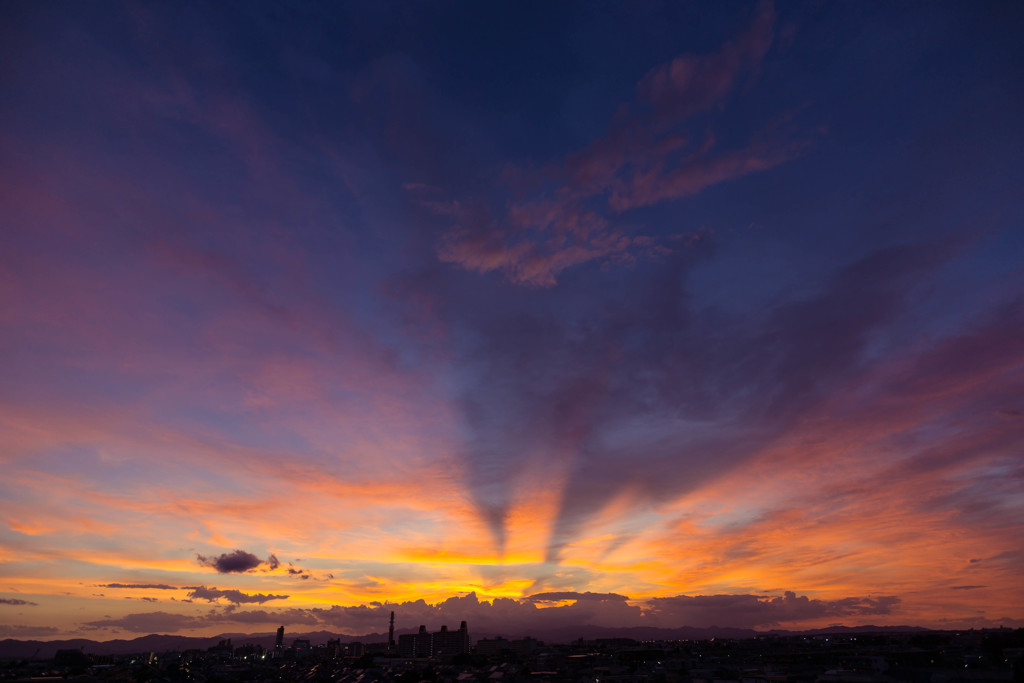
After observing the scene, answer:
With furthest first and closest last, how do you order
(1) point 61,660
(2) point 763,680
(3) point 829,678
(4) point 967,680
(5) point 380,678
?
1. (1) point 61,660
2. (5) point 380,678
3. (2) point 763,680
4. (3) point 829,678
5. (4) point 967,680

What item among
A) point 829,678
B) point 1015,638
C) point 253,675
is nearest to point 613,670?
point 829,678

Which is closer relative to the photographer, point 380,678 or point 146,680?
point 146,680

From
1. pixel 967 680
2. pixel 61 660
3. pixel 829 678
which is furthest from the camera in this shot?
pixel 61 660

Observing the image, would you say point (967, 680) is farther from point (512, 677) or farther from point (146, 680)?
point (146, 680)

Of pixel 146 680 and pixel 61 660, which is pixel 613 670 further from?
pixel 61 660

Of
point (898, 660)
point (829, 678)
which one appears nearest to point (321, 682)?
point (829, 678)

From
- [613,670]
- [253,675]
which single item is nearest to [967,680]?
[613,670]

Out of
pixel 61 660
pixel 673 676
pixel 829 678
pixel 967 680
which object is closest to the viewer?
pixel 967 680

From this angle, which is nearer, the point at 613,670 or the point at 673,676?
the point at 673,676

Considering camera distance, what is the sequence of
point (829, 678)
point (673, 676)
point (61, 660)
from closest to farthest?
point (829, 678) < point (673, 676) < point (61, 660)
